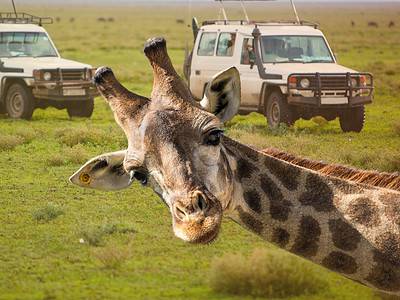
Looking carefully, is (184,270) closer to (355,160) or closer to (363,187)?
(363,187)

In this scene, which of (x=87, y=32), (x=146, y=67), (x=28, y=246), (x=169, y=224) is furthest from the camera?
(x=87, y=32)

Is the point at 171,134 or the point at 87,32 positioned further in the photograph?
the point at 87,32

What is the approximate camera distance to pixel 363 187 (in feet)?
17.8

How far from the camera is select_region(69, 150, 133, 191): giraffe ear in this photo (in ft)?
19.2

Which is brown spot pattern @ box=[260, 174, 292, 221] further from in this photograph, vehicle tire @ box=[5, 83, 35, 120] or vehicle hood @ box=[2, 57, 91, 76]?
vehicle tire @ box=[5, 83, 35, 120]

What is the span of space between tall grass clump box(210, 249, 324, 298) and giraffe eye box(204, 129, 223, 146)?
13.6 feet

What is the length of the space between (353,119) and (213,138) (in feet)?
54.0

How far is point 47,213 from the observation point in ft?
40.1

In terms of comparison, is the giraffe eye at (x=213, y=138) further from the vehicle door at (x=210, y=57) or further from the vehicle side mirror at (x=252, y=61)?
the vehicle door at (x=210, y=57)

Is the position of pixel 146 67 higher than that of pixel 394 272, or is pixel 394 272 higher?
pixel 394 272

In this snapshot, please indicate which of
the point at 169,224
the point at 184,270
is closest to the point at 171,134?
the point at 184,270

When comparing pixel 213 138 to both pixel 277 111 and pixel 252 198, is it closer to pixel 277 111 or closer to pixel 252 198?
pixel 252 198

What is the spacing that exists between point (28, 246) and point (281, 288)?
2.89m

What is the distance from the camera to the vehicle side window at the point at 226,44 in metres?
21.6
